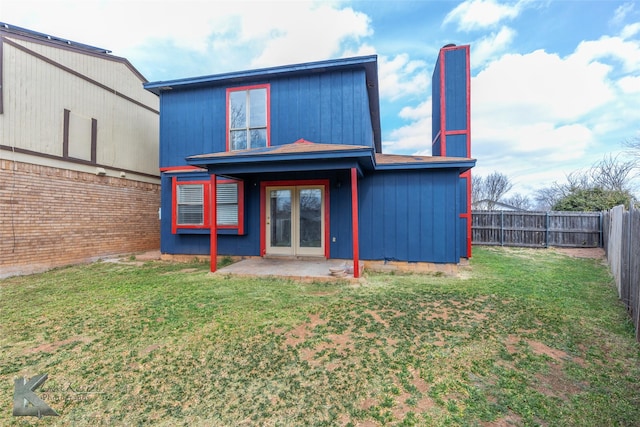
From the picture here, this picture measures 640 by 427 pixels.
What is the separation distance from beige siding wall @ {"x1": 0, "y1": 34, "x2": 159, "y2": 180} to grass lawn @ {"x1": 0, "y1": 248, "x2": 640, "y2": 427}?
371cm

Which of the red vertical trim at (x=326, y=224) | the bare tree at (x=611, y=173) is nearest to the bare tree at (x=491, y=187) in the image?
the bare tree at (x=611, y=173)

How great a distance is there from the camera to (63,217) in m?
6.70

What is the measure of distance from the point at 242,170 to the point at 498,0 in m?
8.71

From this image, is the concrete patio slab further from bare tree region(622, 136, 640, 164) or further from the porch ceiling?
bare tree region(622, 136, 640, 164)

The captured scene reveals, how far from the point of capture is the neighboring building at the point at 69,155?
5.77m

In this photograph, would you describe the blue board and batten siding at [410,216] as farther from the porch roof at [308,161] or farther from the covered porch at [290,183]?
the covered porch at [290,183]

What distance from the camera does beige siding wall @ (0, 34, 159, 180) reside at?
5.81 meters

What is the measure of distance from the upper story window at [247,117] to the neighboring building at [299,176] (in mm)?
27

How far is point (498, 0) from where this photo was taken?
781 centimetres

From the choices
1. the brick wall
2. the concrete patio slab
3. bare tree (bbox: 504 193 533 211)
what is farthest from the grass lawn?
bare tree (bbox: 504 193 533 211)

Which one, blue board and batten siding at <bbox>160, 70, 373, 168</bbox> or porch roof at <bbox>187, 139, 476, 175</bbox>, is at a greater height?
blue board and batten siding at <bbox>160, 70, 373, 168</bbox>

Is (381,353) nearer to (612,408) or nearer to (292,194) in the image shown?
(612,408)

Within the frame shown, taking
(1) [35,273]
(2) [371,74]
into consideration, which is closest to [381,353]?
(2) [371,74]

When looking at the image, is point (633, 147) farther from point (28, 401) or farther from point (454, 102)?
point (28, 401)
